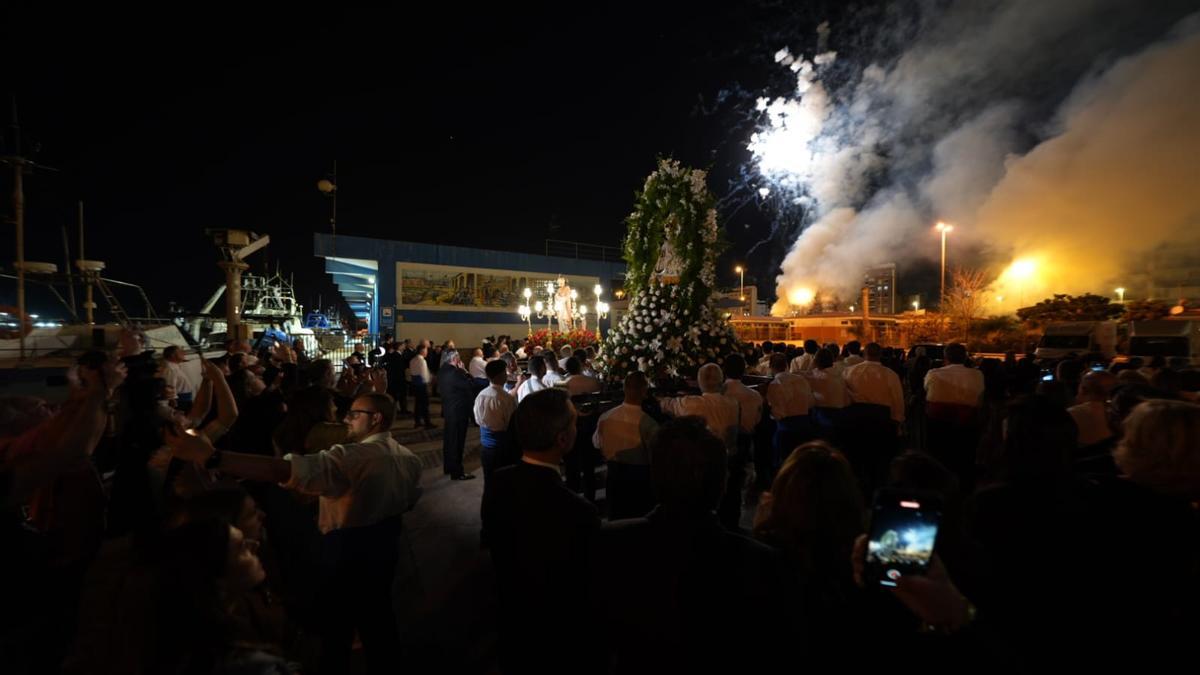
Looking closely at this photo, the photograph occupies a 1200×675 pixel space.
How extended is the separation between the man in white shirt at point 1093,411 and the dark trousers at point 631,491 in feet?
11.3

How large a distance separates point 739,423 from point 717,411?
53 centimetres

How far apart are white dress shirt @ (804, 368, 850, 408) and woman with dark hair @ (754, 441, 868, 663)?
5780 millimetres

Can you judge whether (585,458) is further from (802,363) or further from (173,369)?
(173,369)

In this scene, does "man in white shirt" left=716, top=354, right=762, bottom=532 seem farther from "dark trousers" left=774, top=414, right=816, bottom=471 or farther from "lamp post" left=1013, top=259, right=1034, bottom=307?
"lamp post" left=1013, top=259, right=1034, bottom=307

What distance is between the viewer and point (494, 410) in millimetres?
6051

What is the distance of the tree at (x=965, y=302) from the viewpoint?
27500 mm

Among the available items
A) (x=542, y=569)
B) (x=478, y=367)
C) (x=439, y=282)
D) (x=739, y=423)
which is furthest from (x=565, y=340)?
(x=439, y=282)

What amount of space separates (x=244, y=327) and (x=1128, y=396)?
55.0 ft

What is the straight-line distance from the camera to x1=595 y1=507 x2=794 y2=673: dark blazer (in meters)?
1.48

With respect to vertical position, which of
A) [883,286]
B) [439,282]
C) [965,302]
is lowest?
[965,302]

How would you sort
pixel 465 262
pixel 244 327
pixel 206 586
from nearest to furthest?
pixel 206 586 < pixel 244 327 < pixel 465 262

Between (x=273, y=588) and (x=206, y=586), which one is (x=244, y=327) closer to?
(x=273, y=588)

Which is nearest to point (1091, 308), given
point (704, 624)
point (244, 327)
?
point (704, 624)

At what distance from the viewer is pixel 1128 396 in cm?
401
